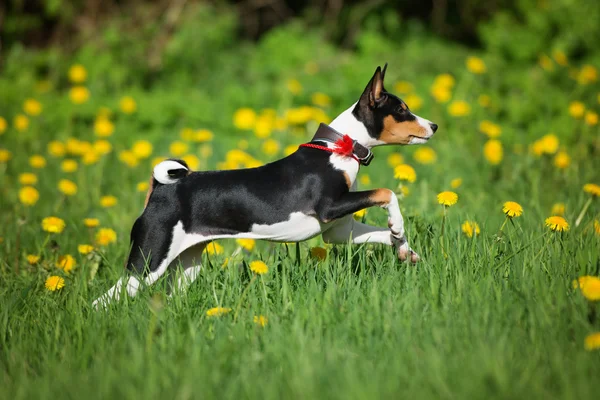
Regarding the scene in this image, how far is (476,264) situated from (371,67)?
5303 mm

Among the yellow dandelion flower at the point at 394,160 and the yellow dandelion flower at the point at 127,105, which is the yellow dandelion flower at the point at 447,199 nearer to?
the yellow dandelion flower at the point at 394,160

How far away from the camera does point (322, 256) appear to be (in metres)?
4.37

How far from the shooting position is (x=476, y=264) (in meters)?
3.96

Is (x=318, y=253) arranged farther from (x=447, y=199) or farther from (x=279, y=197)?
(x=447, y=199)

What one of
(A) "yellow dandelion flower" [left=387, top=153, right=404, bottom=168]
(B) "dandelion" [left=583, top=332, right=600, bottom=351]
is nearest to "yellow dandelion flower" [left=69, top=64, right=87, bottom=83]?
(A) "yellow dandelion flower" [left=387, top=153, right=404, bottom=168]

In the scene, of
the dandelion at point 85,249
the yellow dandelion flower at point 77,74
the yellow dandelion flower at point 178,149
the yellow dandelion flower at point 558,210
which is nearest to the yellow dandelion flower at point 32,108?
the yellow dandelion flower at point 77,74

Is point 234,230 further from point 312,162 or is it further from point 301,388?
point 301,388

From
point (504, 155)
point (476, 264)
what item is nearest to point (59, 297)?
point (476, 264)

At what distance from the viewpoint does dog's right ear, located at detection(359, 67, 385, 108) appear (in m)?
3.94

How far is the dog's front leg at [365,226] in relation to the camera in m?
3.77

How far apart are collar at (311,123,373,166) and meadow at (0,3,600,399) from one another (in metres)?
0.59

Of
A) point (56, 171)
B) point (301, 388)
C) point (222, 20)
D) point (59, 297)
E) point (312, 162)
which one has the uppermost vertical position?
point (222, 20)

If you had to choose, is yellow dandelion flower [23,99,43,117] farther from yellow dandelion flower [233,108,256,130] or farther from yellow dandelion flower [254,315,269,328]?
yellow dandelion flower [254,315,269,328]

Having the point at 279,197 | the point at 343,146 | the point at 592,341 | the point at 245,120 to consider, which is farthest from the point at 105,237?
the point at 592,341
